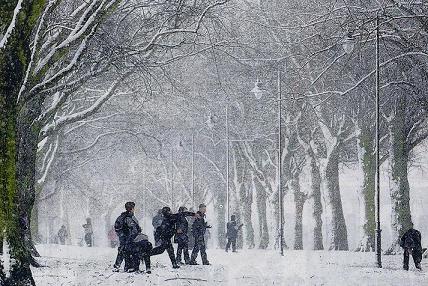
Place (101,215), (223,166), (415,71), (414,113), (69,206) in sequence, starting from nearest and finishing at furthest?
(415,71) < (414,113) < (223,166) < (101,215) < (69,206)

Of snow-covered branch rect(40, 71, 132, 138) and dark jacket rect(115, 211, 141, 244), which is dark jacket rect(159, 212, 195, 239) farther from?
snow-covered branch rect(40, 71, 132, 138)

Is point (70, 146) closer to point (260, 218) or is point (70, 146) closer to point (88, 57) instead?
point (260, 218)

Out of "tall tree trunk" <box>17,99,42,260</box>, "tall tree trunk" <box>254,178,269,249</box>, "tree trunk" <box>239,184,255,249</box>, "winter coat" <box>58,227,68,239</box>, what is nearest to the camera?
"tall tree trunk" <box>17,99,42,260</box>

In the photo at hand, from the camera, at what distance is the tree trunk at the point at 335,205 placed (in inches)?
1495

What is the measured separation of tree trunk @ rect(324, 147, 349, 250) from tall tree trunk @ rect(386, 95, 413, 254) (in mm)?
6037

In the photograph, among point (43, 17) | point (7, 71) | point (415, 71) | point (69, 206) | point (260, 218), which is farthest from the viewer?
point (69, 206)

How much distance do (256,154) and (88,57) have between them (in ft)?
92.3

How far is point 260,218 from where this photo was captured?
171ft

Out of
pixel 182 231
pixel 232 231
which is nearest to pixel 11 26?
pixel 182 231

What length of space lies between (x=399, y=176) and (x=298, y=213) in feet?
42.3

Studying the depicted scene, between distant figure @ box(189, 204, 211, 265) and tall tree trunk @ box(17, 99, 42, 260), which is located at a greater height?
tall tree trunk @ box(17, 99, 42, 260)

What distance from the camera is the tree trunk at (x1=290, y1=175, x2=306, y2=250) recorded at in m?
43.2

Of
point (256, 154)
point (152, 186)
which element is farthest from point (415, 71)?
point (152, 186)

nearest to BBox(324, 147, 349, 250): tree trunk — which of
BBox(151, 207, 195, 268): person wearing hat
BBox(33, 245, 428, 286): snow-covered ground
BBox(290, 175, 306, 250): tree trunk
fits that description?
BBox(290, 175, 306, 250): tree trunk
